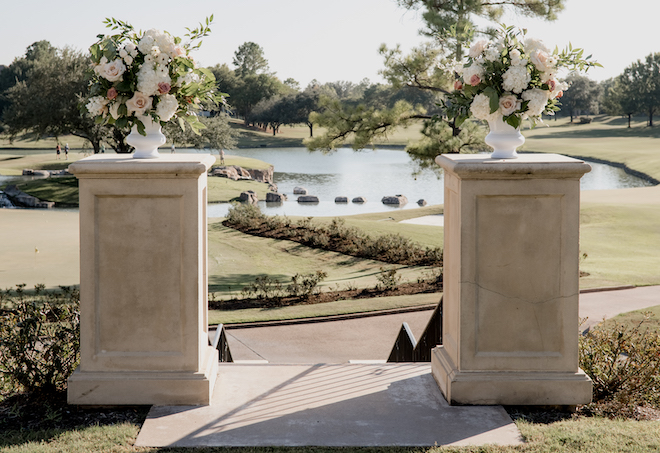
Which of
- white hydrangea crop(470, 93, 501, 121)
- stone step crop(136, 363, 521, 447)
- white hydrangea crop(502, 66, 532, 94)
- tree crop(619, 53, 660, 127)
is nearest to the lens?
stone step crop(136, 363, 521, 447)

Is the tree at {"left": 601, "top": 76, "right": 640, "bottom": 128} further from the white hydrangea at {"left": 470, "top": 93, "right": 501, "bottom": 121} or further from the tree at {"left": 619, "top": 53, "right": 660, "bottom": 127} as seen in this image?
the white hydrangea at {"left": 470, "top": 93, "right": 501, "bottom": 121}

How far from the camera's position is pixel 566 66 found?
502 centimetres

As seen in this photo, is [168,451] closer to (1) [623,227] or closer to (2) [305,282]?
(2) [305,282]

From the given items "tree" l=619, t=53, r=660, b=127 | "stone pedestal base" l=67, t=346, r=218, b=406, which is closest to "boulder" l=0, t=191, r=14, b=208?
"stone pedestal base" l=67, t=346, r=218, b=406

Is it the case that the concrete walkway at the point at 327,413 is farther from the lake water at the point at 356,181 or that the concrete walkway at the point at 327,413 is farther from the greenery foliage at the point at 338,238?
the lake water at the point at 356,181

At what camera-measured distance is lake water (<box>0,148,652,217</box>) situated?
36188 mm

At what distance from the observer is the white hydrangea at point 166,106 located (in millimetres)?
5055

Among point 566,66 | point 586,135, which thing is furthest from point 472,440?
point 586,135

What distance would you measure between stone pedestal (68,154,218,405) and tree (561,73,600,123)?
342 feet

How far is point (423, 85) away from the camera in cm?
1802

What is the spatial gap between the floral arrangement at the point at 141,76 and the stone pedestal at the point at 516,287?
2086 mm

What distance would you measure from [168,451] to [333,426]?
3.64 ft

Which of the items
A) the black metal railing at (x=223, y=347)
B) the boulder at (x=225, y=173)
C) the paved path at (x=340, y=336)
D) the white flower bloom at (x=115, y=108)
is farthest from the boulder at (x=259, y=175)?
the white flower bloom at (x=115, y=108)

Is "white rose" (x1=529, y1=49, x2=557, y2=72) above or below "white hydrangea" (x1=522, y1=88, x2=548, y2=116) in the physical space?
above
